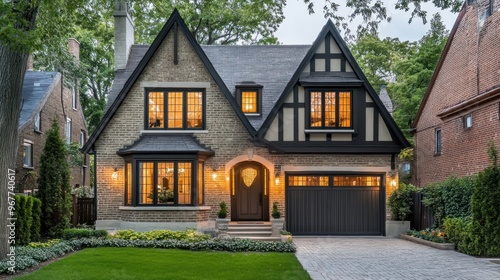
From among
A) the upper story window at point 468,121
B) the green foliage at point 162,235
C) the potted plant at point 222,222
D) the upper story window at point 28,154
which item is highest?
the upper story window at point 468,121

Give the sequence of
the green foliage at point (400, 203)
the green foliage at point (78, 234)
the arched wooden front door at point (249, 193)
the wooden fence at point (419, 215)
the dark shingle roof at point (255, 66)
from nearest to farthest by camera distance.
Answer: the green foliage at point (78, 234) < the wooden fence at point (419, 215) < the green foliage at point (400, 203) < the arched wooden front door at point (249, 193) < the dark shingle roof at point (255, 66)

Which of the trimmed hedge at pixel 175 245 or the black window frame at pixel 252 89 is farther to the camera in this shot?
the black window frame at pixel 252 89

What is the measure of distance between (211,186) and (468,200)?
8.73 metres

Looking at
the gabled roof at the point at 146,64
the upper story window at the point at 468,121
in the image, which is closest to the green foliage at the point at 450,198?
the upper story window at the point at 468,121

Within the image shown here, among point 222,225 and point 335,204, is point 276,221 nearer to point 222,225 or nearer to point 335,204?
point 222,225

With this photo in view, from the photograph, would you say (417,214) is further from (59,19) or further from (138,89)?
(59,19)

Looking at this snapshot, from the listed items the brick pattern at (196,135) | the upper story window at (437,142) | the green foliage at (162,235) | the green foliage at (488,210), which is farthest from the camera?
the upper story window at (437,142)

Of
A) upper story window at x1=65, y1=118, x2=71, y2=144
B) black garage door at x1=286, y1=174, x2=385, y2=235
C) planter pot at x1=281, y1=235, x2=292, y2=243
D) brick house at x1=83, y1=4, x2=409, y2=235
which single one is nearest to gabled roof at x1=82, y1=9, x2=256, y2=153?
brick house at x1=83, y1=4, x2=409, y2=235

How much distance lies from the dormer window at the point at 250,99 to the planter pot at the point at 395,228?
A: 6.50m

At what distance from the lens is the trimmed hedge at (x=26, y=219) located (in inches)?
615

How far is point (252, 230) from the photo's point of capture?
18.7m

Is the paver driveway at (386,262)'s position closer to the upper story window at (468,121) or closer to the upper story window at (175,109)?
the upper story window at (468,121)

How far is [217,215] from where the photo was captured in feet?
62.2

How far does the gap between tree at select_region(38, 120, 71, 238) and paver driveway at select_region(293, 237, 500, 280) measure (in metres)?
8.27
